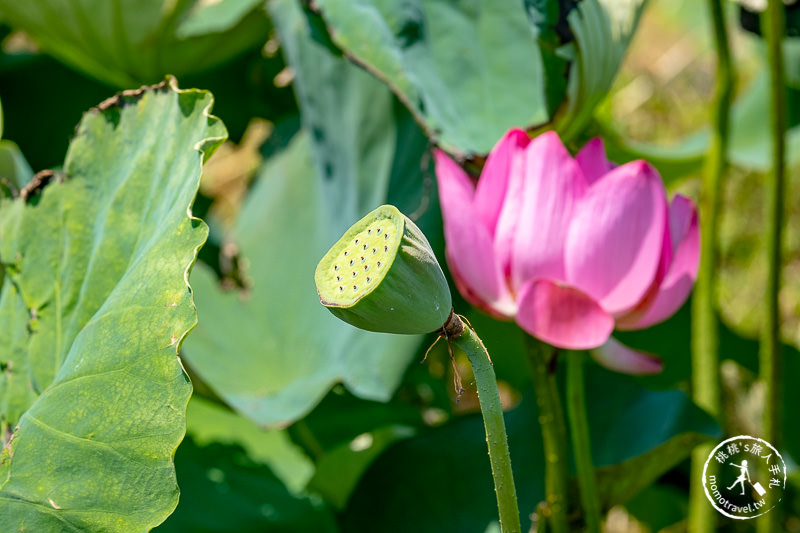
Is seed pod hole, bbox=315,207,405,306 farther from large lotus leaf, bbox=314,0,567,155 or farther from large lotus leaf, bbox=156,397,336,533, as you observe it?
large lotus leaf, bbox=156,397,336,533

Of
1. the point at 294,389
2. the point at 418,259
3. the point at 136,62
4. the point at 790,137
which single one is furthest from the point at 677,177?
the point at 418,259

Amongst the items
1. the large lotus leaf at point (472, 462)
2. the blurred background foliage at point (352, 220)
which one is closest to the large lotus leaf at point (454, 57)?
the blurred background foliage at point (352, 220)

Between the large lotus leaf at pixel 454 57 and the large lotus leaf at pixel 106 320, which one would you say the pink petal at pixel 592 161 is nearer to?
the large lotus leaf at pixel 454 57

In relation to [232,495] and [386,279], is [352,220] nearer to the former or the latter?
[232,495]

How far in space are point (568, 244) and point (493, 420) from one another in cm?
15

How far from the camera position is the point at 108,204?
488 mm

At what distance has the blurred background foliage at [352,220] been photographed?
59cm

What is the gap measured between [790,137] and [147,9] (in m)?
0.86

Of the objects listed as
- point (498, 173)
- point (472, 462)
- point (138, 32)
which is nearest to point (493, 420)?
point (498, 173)

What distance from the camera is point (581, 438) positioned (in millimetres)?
496

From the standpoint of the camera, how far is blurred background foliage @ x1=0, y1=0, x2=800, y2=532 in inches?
23.1

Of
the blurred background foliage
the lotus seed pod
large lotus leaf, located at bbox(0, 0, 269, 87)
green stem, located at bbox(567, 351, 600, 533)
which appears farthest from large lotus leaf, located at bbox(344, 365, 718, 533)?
large lotus leaf, located at bbox(0, 0, 269, 87)

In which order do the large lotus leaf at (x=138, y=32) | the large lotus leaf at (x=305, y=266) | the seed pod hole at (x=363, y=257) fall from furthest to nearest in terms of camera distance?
1. the large lotus leaf at (x=138, y=32)
2. the large lotus leaf at (x=305, y=266)
3. the seed pod hole at (x=363, y=257)

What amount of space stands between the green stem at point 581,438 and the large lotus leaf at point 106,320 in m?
0.23
